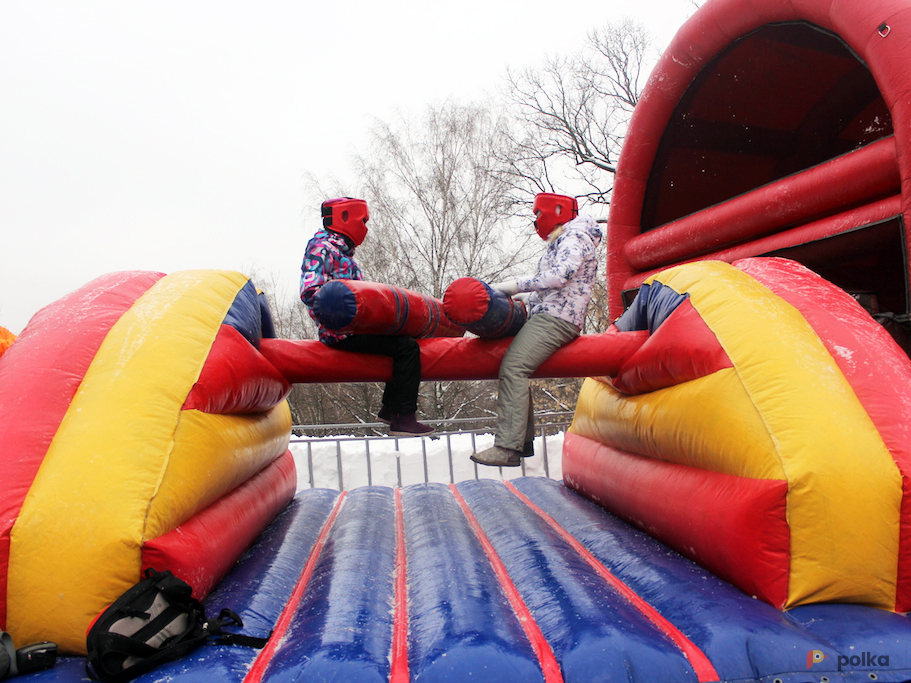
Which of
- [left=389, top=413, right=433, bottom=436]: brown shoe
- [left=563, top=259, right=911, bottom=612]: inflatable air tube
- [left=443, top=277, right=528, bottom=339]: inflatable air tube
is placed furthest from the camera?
[left=389, top=413, right=433, bottom=436]: brown shoe

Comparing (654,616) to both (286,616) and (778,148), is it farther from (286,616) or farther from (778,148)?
(778,148)

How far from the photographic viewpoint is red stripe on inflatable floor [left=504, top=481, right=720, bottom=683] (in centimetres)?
169

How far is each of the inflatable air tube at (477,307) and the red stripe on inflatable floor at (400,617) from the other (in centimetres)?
119

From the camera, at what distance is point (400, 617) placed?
213 centimetres

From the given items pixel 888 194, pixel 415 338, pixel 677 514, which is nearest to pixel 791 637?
pixel 677 514

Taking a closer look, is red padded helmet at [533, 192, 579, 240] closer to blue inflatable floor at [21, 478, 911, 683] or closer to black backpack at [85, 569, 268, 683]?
blue inflatable floor at [21, 478, 911, 683]

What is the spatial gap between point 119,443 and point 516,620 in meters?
1.44

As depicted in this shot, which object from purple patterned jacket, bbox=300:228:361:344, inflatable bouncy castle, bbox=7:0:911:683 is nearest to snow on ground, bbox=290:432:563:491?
inflatable bouncy castle, bbox=7:0:911:683

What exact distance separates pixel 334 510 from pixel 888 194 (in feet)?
12.5

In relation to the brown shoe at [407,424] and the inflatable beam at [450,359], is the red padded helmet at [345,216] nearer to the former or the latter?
the inflatable beam at [450,359]

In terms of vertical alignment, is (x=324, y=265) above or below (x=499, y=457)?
above

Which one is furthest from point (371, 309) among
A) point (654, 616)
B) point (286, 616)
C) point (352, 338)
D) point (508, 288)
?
point (654, 616)

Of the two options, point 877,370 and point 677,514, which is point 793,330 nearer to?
point 877,370

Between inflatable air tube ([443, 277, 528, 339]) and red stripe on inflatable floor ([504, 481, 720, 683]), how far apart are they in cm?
116
